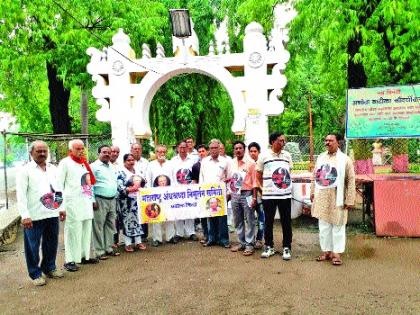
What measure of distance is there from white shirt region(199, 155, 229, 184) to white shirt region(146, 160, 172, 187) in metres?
0.65

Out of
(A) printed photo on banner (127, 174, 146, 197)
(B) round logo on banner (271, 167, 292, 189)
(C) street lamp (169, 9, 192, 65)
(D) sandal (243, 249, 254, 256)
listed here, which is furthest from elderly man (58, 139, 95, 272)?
(C) street lamp (169, 9, 192, 65)

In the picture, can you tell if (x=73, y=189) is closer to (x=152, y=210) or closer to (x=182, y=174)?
(x=152, y=210)

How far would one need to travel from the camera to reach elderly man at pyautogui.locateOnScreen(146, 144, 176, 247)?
7.13m

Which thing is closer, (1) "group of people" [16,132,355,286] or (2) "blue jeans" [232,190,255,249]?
(1) "group of people" [16,132,355,286]

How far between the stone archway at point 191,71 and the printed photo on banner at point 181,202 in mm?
2500

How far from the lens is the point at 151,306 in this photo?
4402 mm

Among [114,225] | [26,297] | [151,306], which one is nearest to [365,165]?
[114,225]

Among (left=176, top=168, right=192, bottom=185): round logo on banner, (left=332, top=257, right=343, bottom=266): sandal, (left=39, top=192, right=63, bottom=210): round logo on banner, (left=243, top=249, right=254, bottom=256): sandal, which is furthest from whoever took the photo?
(left=176, top=168, right=192, bottom=185): round logo on banner

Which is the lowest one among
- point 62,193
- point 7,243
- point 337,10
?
point 7,243

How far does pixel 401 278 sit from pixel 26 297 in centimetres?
426

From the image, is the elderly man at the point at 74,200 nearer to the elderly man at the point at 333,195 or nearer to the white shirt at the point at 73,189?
the white shirt at the point at 73,189

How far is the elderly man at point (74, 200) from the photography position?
18.9 feet

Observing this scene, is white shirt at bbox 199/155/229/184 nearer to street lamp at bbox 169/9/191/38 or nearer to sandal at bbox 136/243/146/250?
sandal at bbox 136/243/146/250

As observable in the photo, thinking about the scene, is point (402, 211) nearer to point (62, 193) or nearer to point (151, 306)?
point (151, 306)
